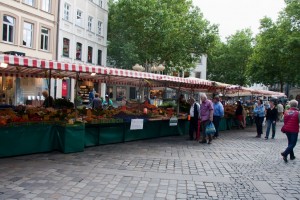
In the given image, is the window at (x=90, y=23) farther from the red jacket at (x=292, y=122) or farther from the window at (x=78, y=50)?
the red jacket at (x=292, y=122)

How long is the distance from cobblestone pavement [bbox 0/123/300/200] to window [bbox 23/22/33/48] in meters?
16.3

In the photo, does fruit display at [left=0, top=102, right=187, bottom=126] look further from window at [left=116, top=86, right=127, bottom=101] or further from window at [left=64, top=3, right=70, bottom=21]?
window at [left=116, top=86, right=127, bottom=101]

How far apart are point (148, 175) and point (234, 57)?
2247 inches

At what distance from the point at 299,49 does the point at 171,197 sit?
3181cm

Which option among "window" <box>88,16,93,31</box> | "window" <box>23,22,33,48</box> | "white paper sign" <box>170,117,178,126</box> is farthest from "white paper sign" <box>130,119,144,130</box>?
"window" <box>88,16,93,31</box>

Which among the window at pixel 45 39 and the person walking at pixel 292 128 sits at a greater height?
the window at pixel 45 39

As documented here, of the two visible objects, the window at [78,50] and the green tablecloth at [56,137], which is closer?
the green tablecloth at [56,137]

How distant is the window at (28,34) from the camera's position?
23.6 m

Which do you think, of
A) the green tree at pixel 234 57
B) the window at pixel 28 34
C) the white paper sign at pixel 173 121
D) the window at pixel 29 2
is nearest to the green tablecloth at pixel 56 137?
the white paper sign at pixel 173 121

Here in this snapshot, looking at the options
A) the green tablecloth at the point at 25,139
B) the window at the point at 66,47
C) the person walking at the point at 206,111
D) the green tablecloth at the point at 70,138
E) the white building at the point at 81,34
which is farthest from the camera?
the window at the point at 66,47

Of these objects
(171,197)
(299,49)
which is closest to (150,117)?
(171,197)

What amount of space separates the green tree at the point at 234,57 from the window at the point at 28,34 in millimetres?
40665

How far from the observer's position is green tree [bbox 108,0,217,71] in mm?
33000

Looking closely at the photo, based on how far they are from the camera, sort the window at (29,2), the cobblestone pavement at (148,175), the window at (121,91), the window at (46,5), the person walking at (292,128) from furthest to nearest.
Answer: the window at (121,91) → the window at (46,5) → the window at (29,2) → the person walking at (292,128) → the cobblestone pavement at (148,175)
